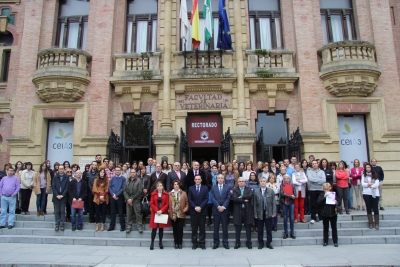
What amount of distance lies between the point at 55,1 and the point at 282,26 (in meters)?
11.1

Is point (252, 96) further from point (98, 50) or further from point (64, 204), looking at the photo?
point (64, 204)

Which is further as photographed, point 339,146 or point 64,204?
point 339,146

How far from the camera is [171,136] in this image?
531 inches

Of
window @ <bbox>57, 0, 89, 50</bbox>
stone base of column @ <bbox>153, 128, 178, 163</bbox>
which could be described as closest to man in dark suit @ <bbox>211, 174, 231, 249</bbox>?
stone base of column @ <bbox>153, 128, 178, 163</bbox>

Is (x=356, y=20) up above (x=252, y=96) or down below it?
above

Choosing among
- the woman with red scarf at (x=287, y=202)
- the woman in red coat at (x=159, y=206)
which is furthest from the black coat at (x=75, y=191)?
the woman with red scarf at (x=287, y=202)

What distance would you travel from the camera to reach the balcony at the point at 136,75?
14.2m

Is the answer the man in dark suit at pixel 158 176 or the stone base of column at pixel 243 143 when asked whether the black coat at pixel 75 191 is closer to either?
the man in dark suit at pixel 158 176

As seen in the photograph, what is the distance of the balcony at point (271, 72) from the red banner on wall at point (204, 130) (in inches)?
86.9

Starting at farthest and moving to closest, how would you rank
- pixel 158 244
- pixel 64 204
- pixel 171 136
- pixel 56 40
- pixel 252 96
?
pixel 56 40, pixel 252 96, pixel 171 136, pixel 64 204, pixel 158 244

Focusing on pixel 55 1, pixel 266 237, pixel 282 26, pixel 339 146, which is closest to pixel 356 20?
pixel 282 26

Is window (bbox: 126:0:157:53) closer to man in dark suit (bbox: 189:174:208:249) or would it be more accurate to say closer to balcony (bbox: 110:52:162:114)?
balcony (bbox: 110:52:162:114)

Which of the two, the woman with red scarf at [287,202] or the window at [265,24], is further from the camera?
the window at [265,24]

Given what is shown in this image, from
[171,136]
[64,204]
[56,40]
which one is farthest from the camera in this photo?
[56,40]
